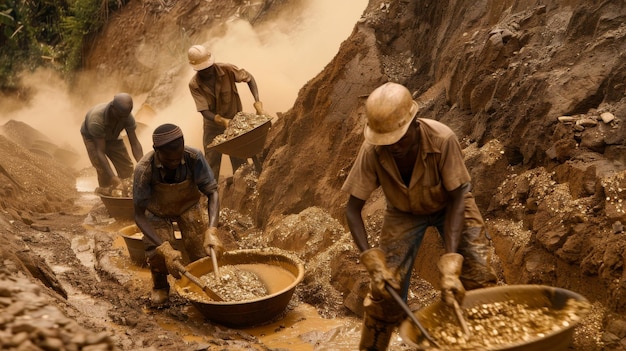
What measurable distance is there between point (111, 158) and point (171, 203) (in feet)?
13.5

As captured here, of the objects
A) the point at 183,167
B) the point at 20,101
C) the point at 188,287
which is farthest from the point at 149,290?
the point at 20,101

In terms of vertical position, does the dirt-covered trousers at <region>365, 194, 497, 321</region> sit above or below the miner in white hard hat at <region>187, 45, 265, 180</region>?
below

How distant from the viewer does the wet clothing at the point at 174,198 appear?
5641 mm

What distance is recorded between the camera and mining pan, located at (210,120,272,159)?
283 inches

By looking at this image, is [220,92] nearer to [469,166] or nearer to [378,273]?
[469,166]

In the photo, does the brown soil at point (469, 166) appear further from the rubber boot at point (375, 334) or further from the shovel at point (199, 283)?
the rubber boot at point (375, 334)

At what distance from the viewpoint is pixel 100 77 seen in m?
18.1

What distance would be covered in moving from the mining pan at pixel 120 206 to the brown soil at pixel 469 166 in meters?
0.40

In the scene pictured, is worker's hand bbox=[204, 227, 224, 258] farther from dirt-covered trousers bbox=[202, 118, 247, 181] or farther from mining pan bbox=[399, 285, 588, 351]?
dirt-covered trousers bbox=[202, 118, 247, 181]

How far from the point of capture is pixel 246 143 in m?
7.40

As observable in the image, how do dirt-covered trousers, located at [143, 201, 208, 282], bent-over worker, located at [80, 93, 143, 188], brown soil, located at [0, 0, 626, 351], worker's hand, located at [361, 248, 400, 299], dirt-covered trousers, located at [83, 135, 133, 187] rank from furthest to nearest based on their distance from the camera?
dirt-covered trousers, located at [83, 135, 133, 187] → bent-over worker, located at [80, 93, 143, 188] → dirt-covered trousers, located at [143, 201, 208, 282] → brown soil, located at [0, 0, 626, 351] → worker's hand, located at [361, 248, 400, 299]

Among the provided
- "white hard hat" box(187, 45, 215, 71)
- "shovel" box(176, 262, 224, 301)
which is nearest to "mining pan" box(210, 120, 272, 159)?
"white hard hat" box(187, 45, 215, 71)

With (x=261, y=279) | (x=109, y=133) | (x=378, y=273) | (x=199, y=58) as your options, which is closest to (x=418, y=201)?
(x=378, y=273)

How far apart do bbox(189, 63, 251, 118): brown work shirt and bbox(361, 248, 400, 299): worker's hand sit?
4.77m
